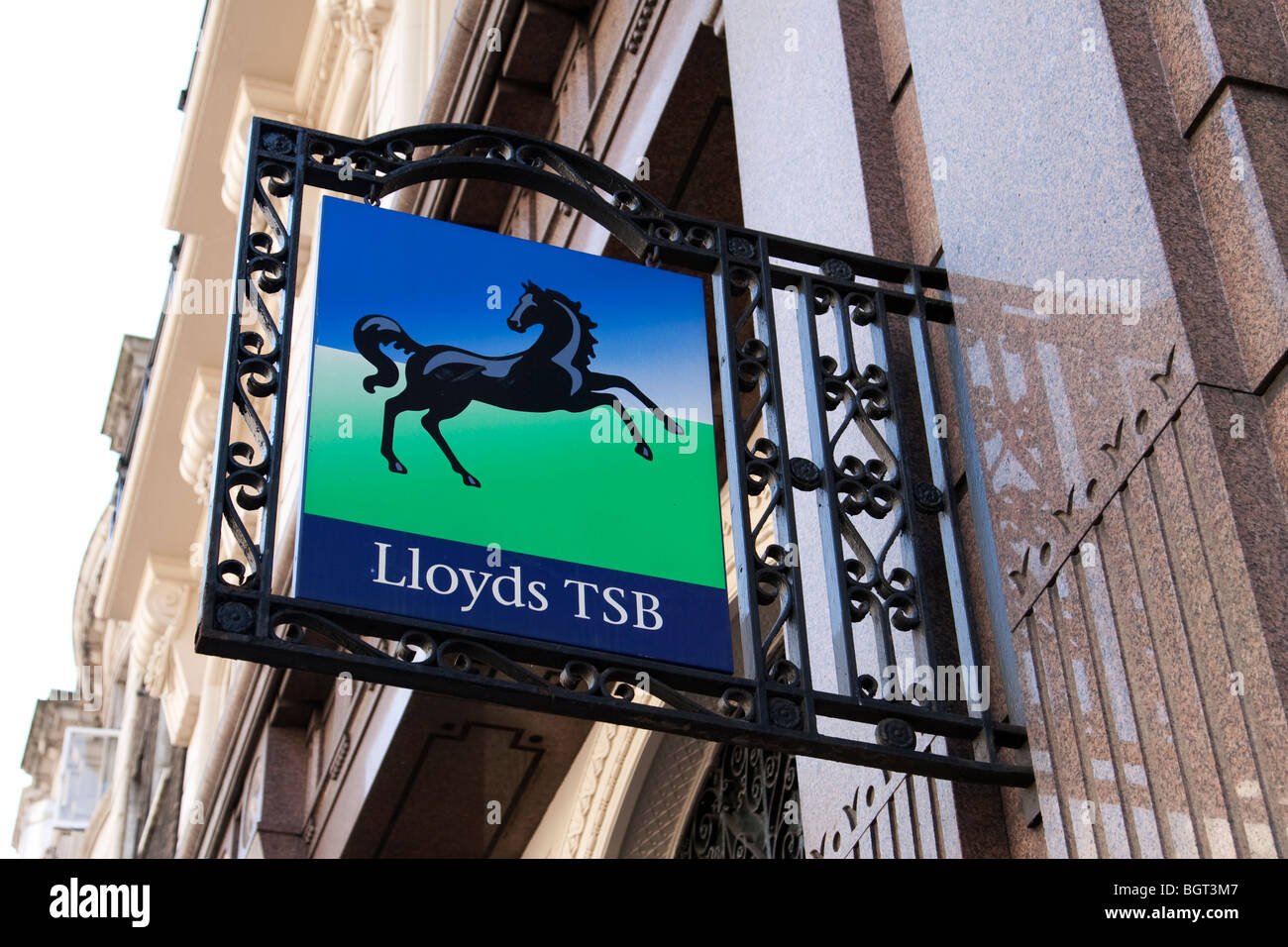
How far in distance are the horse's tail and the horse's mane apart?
1.45 feet

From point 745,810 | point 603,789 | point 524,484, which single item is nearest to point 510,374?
point 524,484

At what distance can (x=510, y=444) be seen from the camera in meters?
4.50

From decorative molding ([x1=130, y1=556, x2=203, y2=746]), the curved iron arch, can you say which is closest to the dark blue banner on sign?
the curved iron arch

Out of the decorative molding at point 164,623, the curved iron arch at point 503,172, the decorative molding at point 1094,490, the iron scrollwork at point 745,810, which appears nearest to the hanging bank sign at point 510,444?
the curved iron arch at point 503,172

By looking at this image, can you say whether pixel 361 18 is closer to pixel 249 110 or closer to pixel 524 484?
pixel 249 110

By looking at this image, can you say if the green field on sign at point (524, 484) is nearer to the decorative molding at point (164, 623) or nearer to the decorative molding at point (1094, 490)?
the decorative molding at point (1094, 490)

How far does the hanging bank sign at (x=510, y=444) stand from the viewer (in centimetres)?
411

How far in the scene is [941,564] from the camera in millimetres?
4910

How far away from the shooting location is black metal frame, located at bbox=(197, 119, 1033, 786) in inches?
155

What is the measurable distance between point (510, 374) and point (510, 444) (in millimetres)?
220

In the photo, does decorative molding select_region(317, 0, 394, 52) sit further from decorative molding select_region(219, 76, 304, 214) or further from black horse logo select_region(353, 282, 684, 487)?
black horse logo select_region(353, 282, 684, 487)
